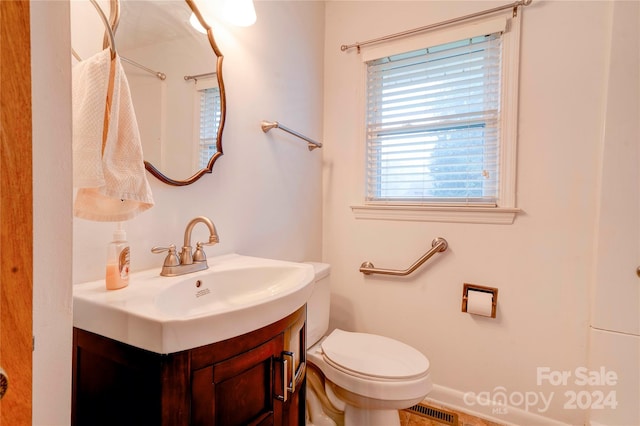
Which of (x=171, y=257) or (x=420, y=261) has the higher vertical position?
(x=171, y=257)

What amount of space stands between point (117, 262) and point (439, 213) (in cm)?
148

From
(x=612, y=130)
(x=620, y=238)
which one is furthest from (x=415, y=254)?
(x=612, y=130)

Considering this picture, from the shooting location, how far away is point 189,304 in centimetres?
86

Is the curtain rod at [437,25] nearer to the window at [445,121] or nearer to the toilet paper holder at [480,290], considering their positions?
the window at [445,121]

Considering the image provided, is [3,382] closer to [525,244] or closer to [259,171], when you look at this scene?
[259,171]

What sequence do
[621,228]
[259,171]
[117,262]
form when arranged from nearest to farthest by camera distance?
1. [117,262]
2. [621,228]
3. [259,171]

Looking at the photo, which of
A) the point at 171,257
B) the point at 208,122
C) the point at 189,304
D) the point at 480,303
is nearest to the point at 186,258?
the point at 171,257

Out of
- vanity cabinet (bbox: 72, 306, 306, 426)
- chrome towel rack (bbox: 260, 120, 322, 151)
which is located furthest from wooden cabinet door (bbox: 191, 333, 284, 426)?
chrome towel rack (bbox: 260, 120, 322, 151)

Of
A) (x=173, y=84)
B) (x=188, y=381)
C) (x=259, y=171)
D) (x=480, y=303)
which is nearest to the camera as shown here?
(x=188, y=381)

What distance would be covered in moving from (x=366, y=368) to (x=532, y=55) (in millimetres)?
1658

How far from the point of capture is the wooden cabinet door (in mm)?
609

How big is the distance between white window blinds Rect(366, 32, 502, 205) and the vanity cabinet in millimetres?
1217

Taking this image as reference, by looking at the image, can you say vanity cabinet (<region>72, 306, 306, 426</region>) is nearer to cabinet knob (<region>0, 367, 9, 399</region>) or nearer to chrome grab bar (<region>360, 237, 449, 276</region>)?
cabinet knob (<region>0, 367, 9, 399</region>)

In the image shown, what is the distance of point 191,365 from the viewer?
1.93 ft
